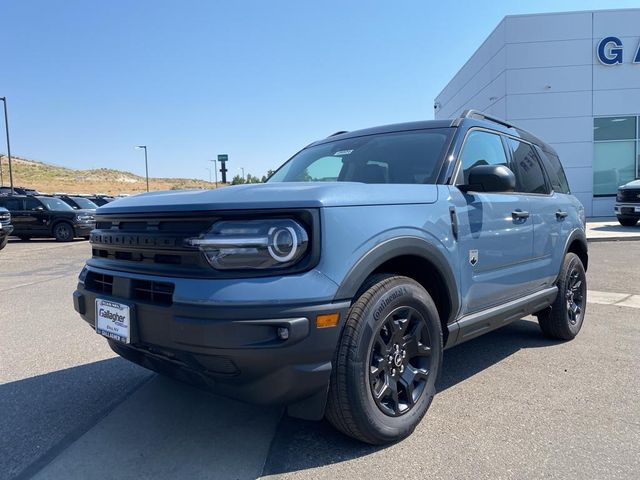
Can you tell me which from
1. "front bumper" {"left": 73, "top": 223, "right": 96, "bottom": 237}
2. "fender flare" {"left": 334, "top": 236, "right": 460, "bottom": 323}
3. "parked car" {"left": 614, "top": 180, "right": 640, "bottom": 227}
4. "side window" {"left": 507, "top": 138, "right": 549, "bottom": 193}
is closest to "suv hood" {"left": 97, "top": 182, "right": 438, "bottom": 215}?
"fender flare" {"left": 334, "top": 236, "right": 460, "bottom": 323}

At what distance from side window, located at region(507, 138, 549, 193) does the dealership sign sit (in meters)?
19.1

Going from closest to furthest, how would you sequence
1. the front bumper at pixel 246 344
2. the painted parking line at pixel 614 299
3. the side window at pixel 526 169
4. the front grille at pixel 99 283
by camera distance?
the front bumper at pixel 246 344
the front grille at pixel 99 283
the side window at pixel 526 169
the painted parking line at pixel 614 299

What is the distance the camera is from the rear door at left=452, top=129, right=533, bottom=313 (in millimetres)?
3117

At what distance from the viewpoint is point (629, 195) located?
16156 mm

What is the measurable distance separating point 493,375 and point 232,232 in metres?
2.49

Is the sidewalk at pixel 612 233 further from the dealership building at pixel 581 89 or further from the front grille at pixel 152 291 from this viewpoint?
the front grille at pixel 152 291

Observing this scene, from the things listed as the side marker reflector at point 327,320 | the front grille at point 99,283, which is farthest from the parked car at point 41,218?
the side marker reflector at point 327,320

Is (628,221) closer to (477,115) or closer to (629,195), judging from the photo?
(629,195)

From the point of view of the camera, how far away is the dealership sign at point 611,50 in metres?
19.7

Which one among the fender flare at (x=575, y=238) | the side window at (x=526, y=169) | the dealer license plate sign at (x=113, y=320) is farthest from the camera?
the fender flare at (x=575, y=238)

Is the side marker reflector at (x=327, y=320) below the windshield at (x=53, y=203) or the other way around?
below

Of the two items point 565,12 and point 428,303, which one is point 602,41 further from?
point 428,303

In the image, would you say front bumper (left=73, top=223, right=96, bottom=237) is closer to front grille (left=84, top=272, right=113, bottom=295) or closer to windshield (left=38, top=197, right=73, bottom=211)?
windshield (left=38, top=197, right=73, bottom=211)

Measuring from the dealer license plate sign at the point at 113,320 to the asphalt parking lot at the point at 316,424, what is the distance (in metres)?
0.65
